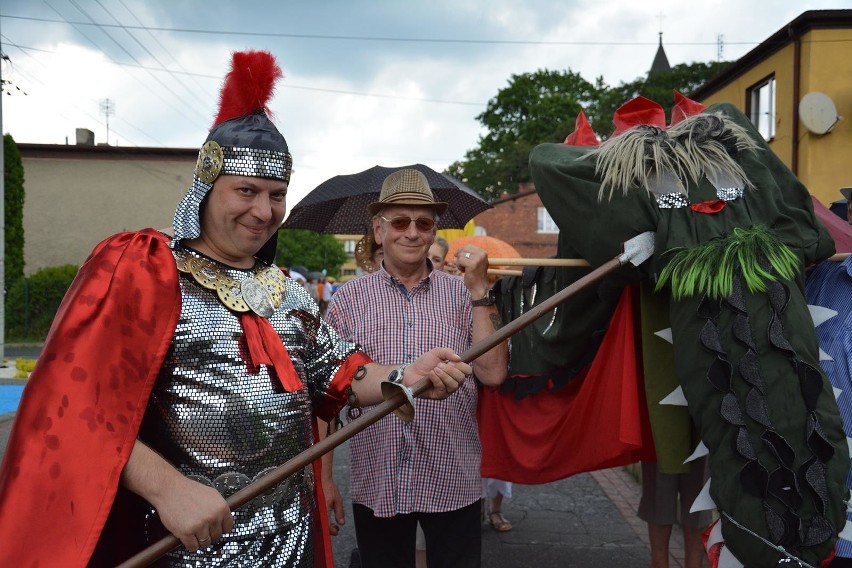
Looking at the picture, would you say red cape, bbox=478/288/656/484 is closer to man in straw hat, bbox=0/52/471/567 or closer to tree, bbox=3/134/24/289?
man in straw hat, bbox=0/52/471/567

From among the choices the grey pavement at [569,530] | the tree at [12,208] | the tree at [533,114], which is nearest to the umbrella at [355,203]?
the grey pavement at [569,530]

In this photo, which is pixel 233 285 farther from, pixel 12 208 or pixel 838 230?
pixel 12 208

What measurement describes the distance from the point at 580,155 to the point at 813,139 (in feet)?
50.1

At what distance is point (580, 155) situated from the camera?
2508 millimetres

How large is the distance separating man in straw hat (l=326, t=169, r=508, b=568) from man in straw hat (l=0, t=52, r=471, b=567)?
719mm

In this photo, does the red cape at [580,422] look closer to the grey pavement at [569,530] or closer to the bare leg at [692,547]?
the bare leg at [692,547]

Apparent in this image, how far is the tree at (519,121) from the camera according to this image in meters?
40.5

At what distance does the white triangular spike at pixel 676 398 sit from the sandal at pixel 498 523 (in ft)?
10.7

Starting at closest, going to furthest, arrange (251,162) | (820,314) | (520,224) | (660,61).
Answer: (251,162), (820,314), (520,224), (660,61)

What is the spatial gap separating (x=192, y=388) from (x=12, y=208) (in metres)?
20.2

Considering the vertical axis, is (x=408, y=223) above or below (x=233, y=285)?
above

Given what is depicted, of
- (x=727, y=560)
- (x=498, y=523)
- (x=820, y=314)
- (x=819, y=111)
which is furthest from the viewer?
(x=819, y=111)

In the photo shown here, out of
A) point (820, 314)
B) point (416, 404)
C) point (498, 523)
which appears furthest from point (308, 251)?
point (820, 314)

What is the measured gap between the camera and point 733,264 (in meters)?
2.11
